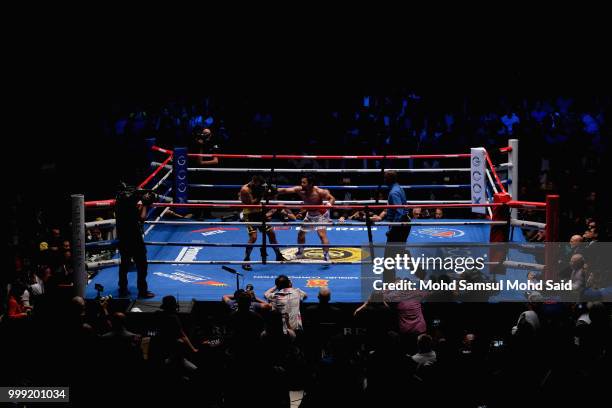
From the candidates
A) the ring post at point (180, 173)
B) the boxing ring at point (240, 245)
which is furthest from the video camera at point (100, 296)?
the ring post at point (180, 173)

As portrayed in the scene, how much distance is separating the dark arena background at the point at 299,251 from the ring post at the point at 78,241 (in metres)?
0.02

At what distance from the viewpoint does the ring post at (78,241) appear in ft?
28.2

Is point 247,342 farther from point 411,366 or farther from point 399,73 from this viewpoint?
point 399,73

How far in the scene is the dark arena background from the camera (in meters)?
6.21

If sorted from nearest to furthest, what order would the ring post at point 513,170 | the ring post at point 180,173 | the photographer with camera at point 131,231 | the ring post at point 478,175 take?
the photographer with camera at point 131,231 → the ring post at point 478,175 → the ring post at point 513,170 → the ring post at point 180,173

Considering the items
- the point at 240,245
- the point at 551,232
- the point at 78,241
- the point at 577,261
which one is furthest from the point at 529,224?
the point at 78,241

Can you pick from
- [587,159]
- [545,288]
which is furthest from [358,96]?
[545,288]

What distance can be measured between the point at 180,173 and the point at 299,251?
6.69ft

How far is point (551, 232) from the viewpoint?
28.8ft

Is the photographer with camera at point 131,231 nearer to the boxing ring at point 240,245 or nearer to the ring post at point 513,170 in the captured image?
the boxing ring at point 240,245

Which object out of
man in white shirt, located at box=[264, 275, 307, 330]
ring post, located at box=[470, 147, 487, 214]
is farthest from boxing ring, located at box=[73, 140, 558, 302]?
man in white shirt, located at box=[264, 275, 307, 330]

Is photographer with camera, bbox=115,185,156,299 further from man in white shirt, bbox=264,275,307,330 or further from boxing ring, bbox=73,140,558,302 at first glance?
man in white shirt, bbox=264,275,307,330

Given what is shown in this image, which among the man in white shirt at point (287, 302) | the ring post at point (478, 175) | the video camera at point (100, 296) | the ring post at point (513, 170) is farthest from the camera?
the ring post at point (513, 170)

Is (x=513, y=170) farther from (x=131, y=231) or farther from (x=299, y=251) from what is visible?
(x=131, y=231)
